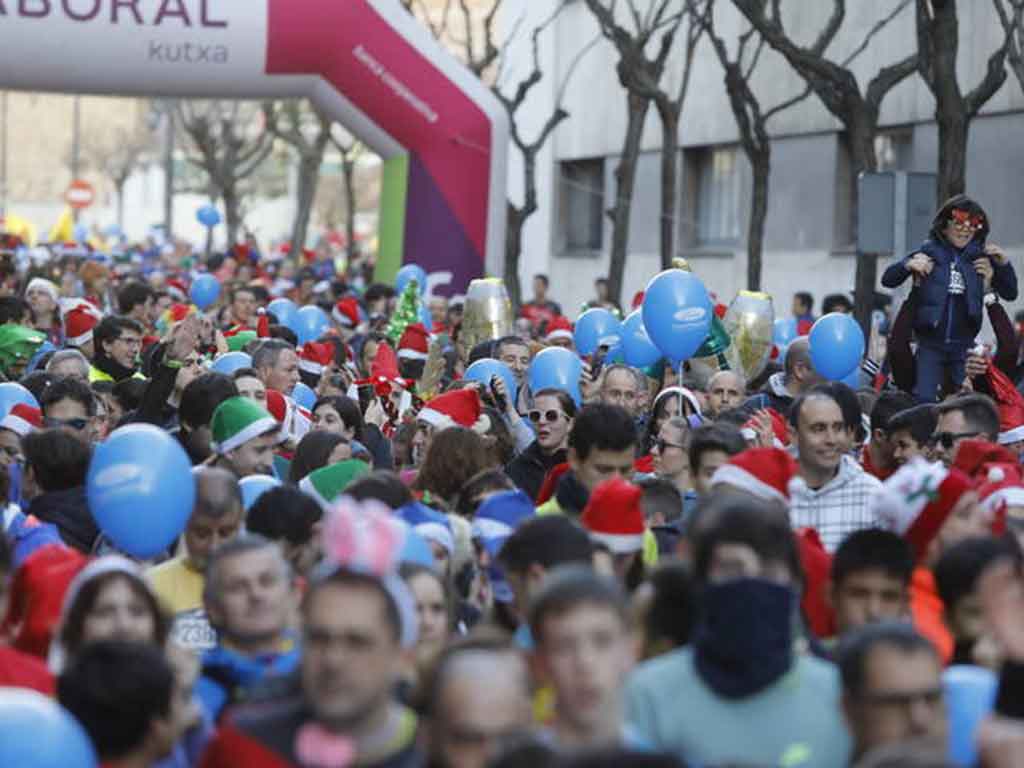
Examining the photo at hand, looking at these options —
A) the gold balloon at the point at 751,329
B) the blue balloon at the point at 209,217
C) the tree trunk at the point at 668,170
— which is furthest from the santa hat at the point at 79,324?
the blue balloon at the point at 209,217

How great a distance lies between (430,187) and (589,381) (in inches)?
411

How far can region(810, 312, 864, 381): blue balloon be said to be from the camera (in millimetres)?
12914

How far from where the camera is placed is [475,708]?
478 centimetres

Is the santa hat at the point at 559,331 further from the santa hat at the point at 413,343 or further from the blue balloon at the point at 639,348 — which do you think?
the blue balloon at the point at 639,348

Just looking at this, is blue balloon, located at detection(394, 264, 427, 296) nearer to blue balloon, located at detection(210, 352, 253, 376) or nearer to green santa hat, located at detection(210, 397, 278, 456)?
blue balloon, located at detection(210, 352, 253, 376)

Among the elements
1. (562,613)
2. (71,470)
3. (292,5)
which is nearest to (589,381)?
(71,470)

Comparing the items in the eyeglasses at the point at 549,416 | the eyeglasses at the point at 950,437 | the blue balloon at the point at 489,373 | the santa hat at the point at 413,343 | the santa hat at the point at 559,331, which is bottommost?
the eyeglasses at the point at 950,437

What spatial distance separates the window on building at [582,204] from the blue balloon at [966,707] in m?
32.4

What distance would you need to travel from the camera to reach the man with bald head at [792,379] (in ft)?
41.7

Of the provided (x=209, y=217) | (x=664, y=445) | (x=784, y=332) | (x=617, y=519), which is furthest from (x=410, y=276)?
(x=209, y=217)

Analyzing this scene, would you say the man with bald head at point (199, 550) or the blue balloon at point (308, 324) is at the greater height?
the blue balloon at point (308, 324)

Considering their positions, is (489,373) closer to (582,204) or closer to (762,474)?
(762,474)

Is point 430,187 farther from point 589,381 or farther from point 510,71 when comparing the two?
point 510,71

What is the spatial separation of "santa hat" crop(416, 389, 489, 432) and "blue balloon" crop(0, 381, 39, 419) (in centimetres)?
176
